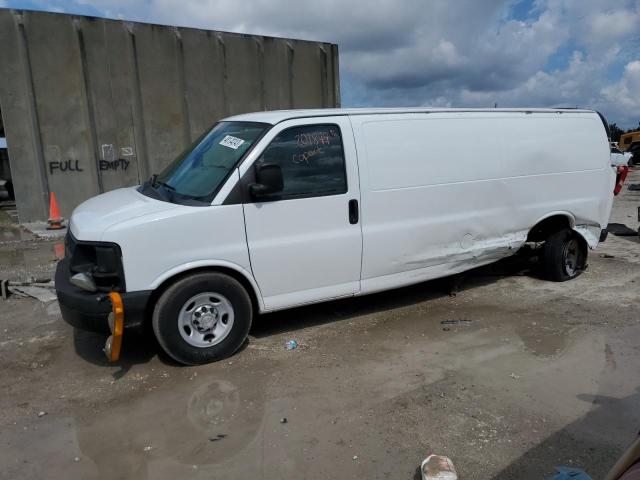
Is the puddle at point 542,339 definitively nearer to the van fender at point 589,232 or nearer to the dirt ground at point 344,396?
the dirt ground at point 344,396

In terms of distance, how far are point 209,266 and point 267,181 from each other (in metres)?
0.83

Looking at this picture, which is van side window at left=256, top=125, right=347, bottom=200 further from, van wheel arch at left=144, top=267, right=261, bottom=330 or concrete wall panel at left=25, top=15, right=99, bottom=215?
concrete wall panel at left=25, top=15, right=99, bottom=215

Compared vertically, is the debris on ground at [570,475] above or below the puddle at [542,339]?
above

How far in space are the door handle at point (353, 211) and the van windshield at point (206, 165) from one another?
100cm

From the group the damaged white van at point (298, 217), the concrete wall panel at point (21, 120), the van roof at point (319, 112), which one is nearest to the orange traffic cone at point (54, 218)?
the concrete wall panel at point (21, 120)

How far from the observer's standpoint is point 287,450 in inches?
121

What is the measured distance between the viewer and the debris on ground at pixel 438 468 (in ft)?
8.92

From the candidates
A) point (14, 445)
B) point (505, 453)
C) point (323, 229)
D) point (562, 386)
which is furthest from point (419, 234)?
point (14, 445)

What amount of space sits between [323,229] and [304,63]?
1139cm

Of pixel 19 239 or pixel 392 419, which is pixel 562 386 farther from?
pixel 19 239

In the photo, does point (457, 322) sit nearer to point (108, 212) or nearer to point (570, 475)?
point (570, 475)

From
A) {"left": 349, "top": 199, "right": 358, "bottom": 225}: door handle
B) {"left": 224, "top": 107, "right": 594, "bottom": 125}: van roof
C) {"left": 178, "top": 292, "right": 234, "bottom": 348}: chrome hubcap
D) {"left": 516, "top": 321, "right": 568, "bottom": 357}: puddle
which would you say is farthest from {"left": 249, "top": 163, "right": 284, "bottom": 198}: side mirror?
{"left": 516, "top": 321, "right": 568, "bottom": 357}: puddle

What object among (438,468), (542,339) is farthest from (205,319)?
(542,339)

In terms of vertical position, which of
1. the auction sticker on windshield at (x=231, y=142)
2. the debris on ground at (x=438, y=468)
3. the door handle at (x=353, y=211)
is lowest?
the debris on ground at (x=438, y=468)
